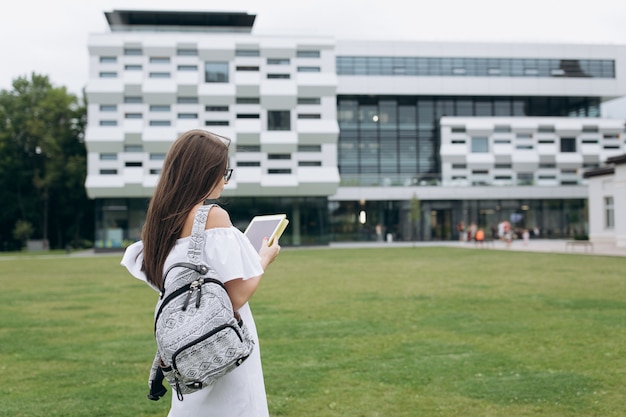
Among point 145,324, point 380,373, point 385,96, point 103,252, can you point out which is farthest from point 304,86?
point 380,373

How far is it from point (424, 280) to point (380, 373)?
11735 millimetres

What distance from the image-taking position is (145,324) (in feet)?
37.5

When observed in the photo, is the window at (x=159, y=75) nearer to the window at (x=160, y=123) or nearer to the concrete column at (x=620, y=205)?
the window at (x=160, y=123)

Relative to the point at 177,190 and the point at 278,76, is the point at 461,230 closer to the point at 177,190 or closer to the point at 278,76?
the point at 278,76

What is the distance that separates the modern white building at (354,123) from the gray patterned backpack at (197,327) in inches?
1910

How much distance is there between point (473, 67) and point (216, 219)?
6369 cm

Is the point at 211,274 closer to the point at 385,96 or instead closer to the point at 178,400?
the point at 178,400

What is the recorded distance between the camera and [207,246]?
279 cm

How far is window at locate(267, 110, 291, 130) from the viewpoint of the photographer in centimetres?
5266

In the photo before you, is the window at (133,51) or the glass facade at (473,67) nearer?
the window at (133,51)

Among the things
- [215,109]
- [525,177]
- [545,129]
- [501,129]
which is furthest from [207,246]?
[545,129]

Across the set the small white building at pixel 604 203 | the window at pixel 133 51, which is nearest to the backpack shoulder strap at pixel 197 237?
the small white building at pixel 604 203

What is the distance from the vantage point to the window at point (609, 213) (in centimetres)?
4181

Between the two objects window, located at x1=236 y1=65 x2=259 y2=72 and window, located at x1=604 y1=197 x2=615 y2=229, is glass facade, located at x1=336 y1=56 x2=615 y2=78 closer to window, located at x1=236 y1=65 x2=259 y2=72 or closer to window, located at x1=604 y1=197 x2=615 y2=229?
window, located at x1=236 y1=65 x2=259 y2=72
